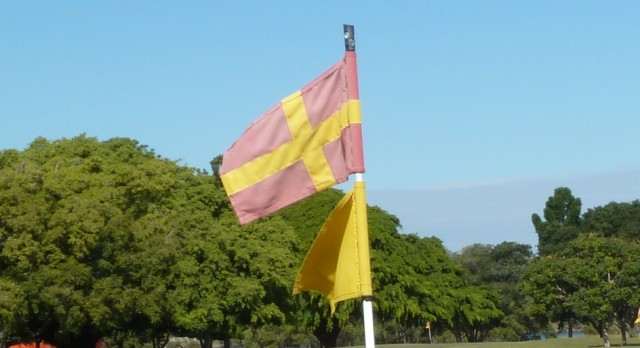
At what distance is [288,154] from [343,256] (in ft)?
3.31

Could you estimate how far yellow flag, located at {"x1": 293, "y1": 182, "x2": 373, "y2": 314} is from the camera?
372 inches

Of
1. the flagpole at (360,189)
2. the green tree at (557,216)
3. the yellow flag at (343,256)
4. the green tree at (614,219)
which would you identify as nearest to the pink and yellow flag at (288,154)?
the flagpole at (360,189)

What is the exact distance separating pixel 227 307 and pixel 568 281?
52.4ft

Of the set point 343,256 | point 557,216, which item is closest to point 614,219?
point 557,216

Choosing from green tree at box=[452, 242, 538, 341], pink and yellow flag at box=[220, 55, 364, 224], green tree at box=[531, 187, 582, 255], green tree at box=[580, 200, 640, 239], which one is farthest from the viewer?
green tree at box=[531, 187, 582, 255]

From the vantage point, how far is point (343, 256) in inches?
384

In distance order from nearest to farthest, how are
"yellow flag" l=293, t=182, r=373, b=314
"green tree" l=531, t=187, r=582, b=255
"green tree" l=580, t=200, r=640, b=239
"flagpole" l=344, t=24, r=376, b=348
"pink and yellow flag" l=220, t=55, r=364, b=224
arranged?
"flagpole" l=344, t=24, r=376, b=348, "yellow flag" l=293, t=182, r=373, b=314, "pink and yellow flag" l=220, t=55, r=364, b=224, "green tree" l=580, t=200, r=640, b=239, "green tree" l=531, t=187, r=582, b=255

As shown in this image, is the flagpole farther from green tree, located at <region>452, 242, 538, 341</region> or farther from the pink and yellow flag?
green tree, located at <region>452, 242, 538, 341</region>

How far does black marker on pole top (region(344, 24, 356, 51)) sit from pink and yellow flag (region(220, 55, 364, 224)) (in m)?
0.21

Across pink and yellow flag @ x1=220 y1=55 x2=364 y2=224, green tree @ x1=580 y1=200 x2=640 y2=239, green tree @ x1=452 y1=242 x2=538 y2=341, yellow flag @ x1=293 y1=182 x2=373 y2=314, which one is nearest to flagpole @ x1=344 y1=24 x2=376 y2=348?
yellow flag @ x1=293 y1=182 x2=373 y2=314

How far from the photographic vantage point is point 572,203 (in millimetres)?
119062

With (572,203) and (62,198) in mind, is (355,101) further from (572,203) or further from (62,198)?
(572,203)

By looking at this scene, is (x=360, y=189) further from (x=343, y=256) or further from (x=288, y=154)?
(x=288, y=154)

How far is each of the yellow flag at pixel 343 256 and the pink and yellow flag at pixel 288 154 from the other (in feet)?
1.08
